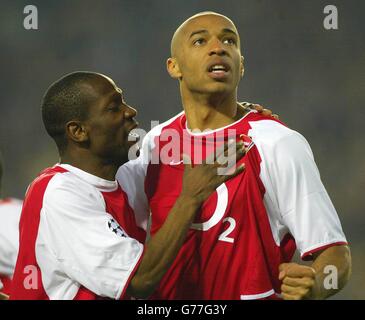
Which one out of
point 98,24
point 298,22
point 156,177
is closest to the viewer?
point 156,177

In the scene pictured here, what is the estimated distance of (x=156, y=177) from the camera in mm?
3025

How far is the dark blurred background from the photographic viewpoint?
5.55 metres

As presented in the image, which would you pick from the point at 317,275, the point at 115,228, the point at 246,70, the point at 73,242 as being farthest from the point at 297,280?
the point at 246,70

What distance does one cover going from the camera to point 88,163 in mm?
2896

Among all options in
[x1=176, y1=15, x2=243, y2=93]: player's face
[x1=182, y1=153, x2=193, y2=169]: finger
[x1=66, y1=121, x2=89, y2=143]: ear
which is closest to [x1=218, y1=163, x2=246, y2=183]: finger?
[x1=182, y1=153, x2=193, y2=169]: finger

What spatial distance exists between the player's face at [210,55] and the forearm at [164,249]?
0.52 m

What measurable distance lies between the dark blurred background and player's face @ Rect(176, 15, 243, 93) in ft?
8.21

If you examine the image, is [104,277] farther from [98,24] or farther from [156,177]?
[98,24]

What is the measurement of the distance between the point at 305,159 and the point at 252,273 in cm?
47

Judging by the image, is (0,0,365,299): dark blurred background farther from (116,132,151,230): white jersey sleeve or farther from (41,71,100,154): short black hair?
(41,71,100,154): short black hair

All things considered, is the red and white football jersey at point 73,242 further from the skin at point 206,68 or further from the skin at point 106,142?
the skin at point 206,68

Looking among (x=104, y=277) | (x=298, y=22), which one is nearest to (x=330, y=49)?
(x=298, y=22)

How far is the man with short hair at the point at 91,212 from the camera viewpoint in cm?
264

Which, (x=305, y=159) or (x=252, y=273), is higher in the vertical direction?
(x=305, y=159)
